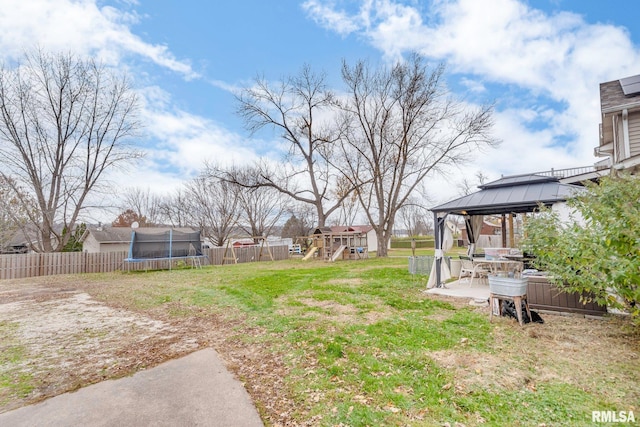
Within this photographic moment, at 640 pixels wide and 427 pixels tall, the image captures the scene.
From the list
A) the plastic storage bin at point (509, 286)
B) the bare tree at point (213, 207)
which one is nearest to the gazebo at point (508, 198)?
the plastic storage bin at point (509, 286)

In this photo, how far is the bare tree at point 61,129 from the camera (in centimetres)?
1310

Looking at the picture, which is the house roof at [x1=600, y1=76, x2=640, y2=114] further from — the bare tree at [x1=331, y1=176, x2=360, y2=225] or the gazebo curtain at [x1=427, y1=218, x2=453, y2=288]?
the bare tree at [x1=331, y1=176, x2=360, y2=225]

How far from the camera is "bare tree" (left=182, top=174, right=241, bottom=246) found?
2508 centimetres

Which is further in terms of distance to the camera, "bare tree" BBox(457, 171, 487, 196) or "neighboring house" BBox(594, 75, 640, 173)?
"bare tree" BBox(457, 171, 487, 196)

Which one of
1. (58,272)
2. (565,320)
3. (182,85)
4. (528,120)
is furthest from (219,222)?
(565,320)

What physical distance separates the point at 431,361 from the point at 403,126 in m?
16.0

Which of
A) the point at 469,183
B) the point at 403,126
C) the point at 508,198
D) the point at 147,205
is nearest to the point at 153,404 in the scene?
the point at 508,198

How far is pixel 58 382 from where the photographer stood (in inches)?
117

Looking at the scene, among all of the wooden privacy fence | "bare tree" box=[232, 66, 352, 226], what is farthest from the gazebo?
the wooden privacy fence

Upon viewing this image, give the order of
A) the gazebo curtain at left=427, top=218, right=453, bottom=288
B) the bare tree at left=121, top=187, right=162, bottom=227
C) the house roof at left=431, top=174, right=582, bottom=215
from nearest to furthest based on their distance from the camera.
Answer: the house roof at left=431, top=174, right=582, bottom=215
the gazebo curtain at left=427, top=218, right=453, bottom=288
the bare tree at left=121, top=187, right=162, bottom=227

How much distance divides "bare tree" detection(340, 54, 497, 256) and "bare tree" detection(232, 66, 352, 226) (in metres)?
1.90

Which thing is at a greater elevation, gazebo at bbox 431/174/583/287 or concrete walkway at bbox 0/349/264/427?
gazebo at bbox 431/174/583/287

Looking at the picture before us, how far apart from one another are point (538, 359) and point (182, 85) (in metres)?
14.1

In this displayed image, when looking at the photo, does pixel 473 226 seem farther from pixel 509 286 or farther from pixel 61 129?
pixel 61 129
